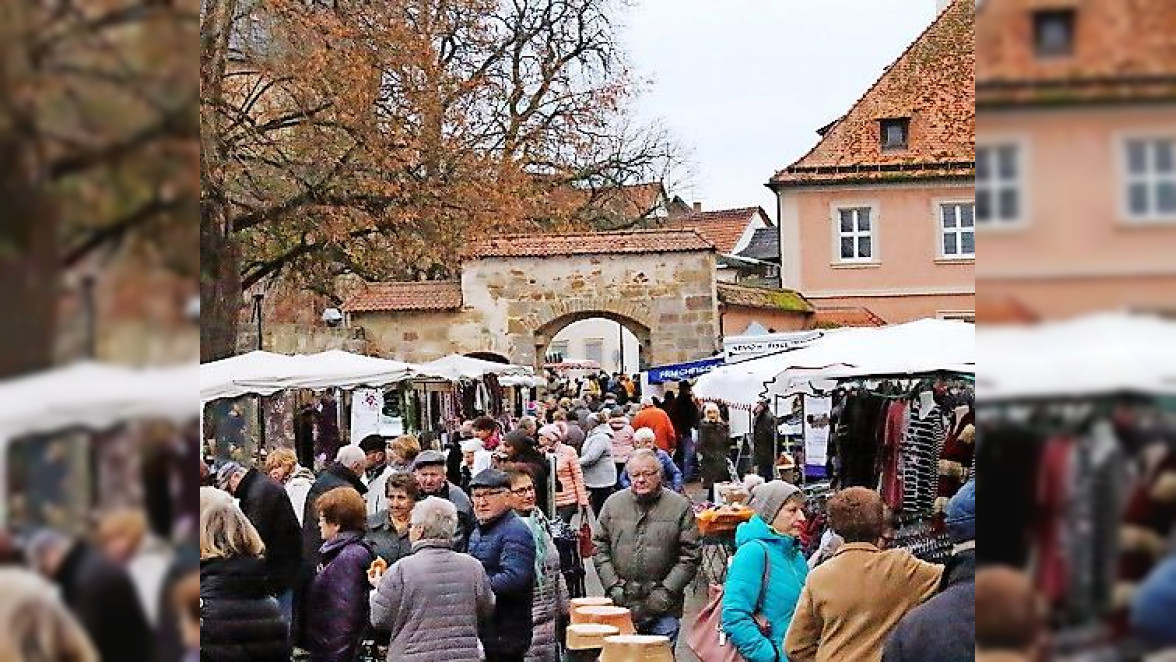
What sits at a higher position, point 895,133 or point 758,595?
point 895,133

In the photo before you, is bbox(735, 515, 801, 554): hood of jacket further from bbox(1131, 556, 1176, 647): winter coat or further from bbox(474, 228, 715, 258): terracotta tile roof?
bbox(474, 228, 715, 258): terracotta tile roof

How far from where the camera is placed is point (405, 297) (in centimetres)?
2786

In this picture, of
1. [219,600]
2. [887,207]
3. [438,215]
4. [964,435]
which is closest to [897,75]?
[887,207]

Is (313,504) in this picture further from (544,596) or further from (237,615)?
(237,615)

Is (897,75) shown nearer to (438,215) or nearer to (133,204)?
(438,215)

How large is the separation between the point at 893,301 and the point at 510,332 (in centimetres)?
1081

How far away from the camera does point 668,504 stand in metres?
7.30

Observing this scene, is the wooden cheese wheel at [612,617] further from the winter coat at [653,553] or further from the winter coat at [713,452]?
the winter coat at [713,452]

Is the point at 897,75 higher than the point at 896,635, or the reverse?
the point at 897,75

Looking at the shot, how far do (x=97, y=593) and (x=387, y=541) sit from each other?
642 centimetres

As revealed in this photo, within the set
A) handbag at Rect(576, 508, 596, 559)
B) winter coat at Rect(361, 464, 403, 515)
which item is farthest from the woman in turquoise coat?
handbag at Rect(576, 508, 596, 559)

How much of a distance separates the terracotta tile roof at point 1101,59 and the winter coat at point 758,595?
15.1 ft

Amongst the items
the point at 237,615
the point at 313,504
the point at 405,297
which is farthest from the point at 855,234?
the point at 237,615

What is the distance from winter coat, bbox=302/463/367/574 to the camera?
7861 mm
